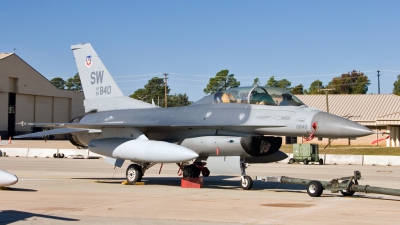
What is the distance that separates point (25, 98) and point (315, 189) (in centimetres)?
5683

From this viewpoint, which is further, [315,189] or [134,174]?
[134,174]

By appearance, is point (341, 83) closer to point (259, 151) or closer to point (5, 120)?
point (5, 120)

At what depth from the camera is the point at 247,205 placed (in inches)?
447

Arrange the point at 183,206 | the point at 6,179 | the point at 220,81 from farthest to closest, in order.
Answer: the point at 220,81, the point at 6,179, the point at 183,206

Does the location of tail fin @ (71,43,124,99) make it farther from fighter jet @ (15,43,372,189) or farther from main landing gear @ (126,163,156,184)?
main landing gear @ (126,163,156,184)

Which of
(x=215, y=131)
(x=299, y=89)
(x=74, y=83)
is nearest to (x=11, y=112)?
(x=215, y=131)

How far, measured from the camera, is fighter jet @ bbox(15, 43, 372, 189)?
14.1 m

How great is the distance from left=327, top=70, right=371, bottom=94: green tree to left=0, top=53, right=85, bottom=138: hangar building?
55532 millimetres

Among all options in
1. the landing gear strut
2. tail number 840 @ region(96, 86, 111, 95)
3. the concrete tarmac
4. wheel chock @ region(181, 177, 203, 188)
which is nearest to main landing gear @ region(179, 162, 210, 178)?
wheel chock @ region(181, 177, 203, 188)

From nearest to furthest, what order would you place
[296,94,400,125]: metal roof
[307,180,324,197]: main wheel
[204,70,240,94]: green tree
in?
[307,180,324,197]: main wheel < [296,94,400,125]: metal roof < [204,70,240,94]: green tree

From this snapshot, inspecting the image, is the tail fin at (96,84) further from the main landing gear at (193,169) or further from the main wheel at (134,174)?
the main landing gear at (193,169)

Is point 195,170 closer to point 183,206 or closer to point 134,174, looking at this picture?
point 134,174

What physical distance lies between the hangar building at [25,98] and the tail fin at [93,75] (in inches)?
1701

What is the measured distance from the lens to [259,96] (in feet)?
48.9
